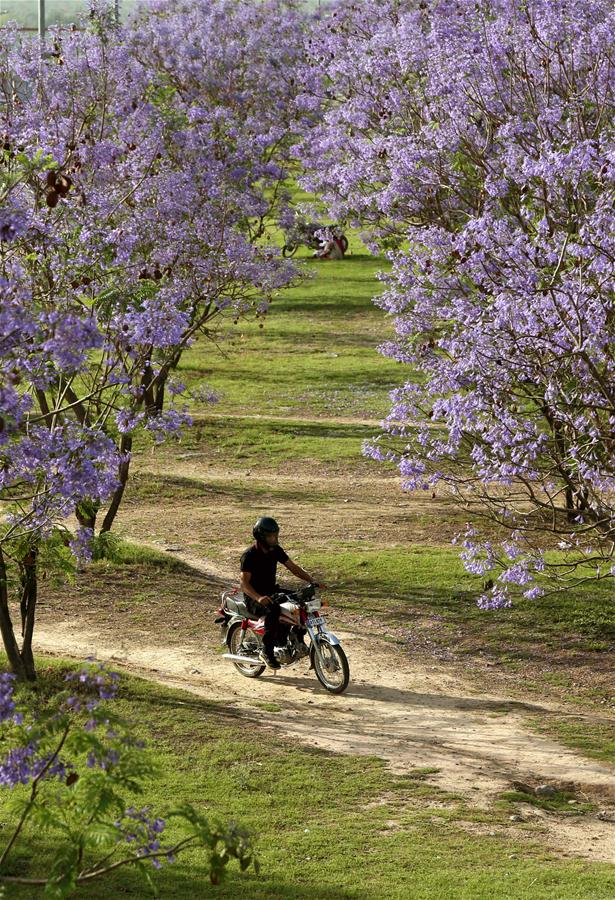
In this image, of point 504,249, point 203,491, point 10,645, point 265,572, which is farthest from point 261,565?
point 203,491

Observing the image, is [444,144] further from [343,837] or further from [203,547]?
[343,837]

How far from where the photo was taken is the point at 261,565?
1276 cm

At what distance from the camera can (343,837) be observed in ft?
31.0

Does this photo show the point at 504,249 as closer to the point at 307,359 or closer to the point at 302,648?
the point at 302,648

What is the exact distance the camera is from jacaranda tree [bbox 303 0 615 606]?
447 inches

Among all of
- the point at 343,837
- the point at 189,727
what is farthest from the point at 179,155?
the point at 343,837

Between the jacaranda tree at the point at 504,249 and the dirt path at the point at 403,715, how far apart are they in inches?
44.0

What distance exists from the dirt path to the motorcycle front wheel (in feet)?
0.48

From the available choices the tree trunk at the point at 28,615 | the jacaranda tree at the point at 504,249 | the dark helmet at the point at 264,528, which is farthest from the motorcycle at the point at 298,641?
the tree trunk at the point at 28,615

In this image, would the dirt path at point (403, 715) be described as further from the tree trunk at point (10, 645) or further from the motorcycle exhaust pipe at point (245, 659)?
the tree trunk at point (10, 645)

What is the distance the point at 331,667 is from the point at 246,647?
0.98m

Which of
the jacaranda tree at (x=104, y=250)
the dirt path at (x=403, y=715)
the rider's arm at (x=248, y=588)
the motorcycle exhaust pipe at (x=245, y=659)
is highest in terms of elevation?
the jacaranda tree at (x=104, y=250)

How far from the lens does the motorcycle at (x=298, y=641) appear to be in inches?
492

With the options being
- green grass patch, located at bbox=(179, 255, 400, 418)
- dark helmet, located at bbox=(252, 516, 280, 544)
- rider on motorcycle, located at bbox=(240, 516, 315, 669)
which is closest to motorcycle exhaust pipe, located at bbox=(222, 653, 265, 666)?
rider on motorcycle, located at bbox=(240, 516, 315, 669)
